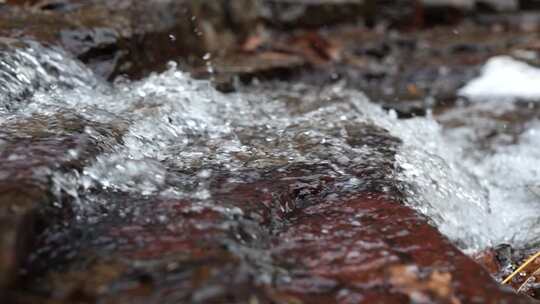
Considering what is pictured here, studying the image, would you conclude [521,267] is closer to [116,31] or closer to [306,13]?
[116,31]

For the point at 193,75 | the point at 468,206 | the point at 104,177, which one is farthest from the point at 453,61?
the point at 104,177

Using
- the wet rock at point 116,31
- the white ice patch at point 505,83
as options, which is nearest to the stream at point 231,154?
the wet rock at point 116,31

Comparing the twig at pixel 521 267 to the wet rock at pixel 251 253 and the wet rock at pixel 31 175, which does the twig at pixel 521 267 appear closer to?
the wet rock at pixel 251 253

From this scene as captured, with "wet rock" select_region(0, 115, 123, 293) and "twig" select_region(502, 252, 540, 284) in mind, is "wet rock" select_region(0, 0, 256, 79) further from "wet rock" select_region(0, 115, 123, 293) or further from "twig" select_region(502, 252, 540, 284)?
"twig" select_region(502, 252, 540, 284)

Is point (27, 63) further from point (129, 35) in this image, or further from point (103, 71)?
point (129, 35)

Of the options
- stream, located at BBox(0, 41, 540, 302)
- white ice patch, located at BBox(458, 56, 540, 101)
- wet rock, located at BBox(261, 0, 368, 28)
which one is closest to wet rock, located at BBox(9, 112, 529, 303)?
stream, located at BBox(0, 41, 540, 302)

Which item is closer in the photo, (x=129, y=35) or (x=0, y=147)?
(x=0, y=147)

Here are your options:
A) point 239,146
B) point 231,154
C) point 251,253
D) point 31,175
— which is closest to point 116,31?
point 239,146
